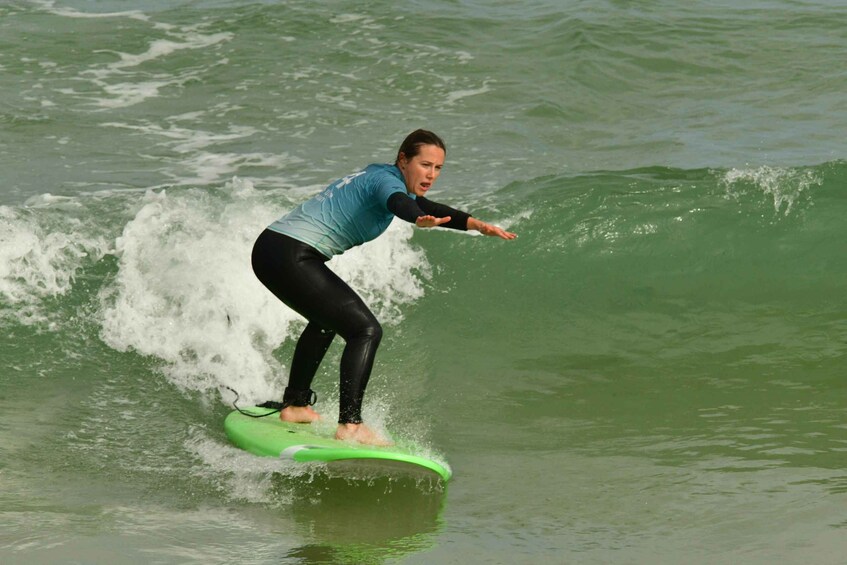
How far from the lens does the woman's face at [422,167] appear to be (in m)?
4.90

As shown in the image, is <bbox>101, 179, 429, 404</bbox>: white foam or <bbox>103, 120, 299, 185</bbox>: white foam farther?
<bbox>103, 120, 299, 185</bbox>: white foam

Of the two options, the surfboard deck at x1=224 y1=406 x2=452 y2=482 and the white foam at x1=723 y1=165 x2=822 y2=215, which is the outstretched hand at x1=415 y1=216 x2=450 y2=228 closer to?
the surfboard deck at x1=224 y1=406 x2=452 y2=482

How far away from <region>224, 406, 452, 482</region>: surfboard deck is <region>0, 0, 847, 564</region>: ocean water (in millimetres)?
118

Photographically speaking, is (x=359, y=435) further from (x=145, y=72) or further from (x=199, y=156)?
(x=145, y=72)

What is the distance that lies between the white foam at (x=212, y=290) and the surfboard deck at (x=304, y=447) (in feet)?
3.01

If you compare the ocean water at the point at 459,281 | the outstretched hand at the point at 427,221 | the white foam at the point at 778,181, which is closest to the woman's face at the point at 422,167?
the outstretched hand at the point at 427,221

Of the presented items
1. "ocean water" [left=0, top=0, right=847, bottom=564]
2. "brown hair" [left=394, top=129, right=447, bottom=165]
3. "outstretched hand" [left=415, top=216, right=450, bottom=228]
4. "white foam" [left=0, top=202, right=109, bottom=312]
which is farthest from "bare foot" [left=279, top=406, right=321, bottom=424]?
"white foam" [left=0, top=202, right=109, bottom=312]

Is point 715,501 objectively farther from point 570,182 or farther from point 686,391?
point 570,182

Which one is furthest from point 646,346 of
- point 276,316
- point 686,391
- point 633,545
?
point 633,545

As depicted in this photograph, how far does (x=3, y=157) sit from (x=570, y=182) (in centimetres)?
548

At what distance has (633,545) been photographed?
4.34 meters

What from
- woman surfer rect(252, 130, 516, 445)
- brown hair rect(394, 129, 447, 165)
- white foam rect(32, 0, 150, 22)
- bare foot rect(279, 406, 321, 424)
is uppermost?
white foam rect(32, 0, 150, 22)

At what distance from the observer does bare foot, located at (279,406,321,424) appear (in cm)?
560

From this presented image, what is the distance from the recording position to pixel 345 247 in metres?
5.14
